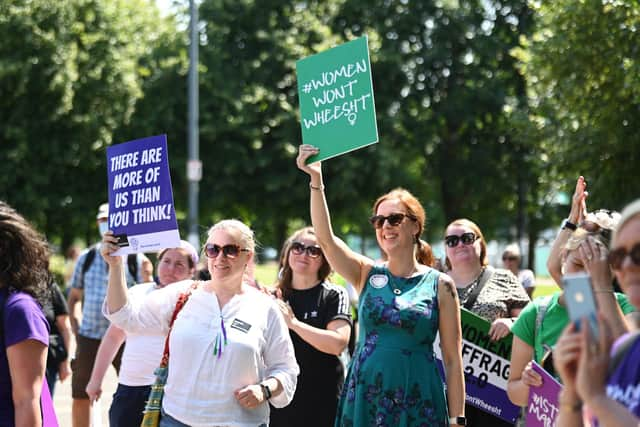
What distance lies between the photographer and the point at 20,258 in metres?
3.81

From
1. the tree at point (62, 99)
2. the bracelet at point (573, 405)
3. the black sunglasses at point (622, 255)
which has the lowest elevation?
the bracelet at point (573, 405)

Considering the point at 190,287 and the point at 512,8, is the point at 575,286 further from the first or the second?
the point at 512,8

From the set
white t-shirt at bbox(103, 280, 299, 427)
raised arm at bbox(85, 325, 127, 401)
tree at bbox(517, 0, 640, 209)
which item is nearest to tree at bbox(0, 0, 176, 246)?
tree at bbox(517, 0, 640, 209)

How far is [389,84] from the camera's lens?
2858 centimetres

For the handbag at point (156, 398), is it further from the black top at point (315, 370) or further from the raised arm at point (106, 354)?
the raised arm at point (106, 354)

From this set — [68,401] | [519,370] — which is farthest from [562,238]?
[68,401]

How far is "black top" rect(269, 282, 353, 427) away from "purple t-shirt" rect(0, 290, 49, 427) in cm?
248

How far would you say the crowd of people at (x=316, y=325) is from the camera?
3.69 metres

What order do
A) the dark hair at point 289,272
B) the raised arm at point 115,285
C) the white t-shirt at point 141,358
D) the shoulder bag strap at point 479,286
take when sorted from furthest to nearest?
the dark hair at point 289,272 < the shoulder bag strap at point 479,286 < the white t-shirt at point 141,358 < the raised arm at point 115,285

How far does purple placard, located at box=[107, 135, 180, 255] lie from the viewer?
5.45m

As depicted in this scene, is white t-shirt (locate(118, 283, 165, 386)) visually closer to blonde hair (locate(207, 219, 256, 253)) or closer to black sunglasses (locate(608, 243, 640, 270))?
blonde hair (locate(207, 219, 256, 253))

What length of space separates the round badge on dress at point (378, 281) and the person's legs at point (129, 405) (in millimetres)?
1881

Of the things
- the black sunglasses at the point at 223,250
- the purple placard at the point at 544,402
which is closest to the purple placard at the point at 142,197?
the black sunglasses at the point at 223,250

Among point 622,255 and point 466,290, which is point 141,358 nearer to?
point 466,290
